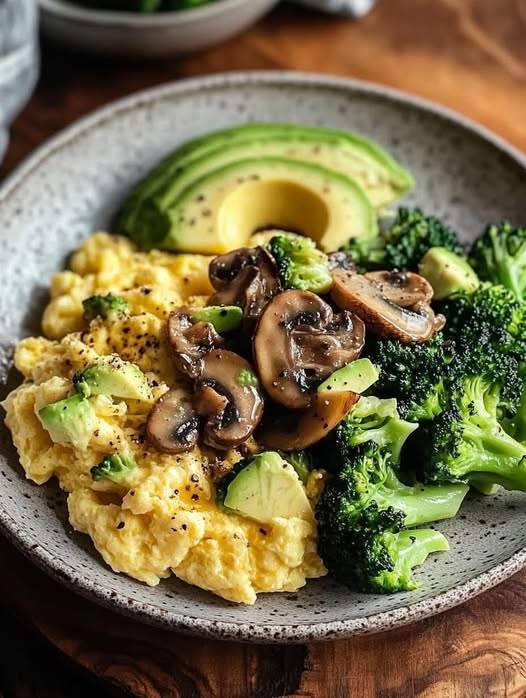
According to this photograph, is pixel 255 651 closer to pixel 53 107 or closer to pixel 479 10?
pixel 53 107

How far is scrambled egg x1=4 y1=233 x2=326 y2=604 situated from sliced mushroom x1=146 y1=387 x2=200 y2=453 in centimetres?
7

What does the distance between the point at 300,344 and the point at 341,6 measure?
154 inches

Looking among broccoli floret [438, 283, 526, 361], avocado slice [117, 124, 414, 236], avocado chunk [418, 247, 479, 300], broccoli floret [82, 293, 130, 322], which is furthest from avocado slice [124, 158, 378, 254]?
broccoli floret [438, 283, 526, 361]

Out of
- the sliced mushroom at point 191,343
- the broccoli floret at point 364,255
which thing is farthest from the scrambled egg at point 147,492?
the broccoli floret at point 364,255

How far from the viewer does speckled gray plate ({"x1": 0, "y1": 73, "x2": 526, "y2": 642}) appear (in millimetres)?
3758

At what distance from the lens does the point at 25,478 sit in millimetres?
4234

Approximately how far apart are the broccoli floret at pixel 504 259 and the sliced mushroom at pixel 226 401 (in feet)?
4.91

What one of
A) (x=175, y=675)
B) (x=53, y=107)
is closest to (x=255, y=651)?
(x=175, y=675)

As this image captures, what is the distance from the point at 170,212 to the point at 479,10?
11.6 feet

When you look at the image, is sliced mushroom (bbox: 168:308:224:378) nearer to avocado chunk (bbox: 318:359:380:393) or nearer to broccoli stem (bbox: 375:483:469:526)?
avocado chunk (bbox: 318:359:380:393)

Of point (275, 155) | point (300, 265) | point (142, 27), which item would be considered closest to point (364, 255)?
point (300, 265)

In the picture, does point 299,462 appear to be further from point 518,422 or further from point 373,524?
point 518,422

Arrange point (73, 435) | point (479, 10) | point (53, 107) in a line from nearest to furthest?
point (73, 435)
point (53, 107)
point (479, 10)

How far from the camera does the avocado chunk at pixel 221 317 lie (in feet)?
13.7
